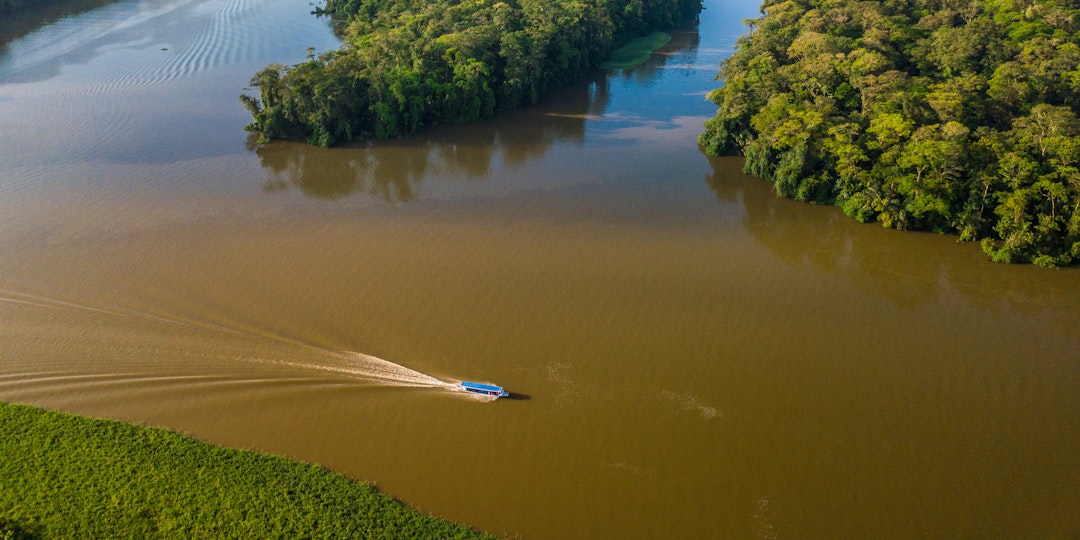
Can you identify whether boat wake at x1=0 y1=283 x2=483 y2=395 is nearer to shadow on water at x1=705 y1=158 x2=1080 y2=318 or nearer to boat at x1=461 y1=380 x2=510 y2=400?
boat at x1=461 y1=380 x2=510 y2=400

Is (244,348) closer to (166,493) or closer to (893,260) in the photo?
(166,493)

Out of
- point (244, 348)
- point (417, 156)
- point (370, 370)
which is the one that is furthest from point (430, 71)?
→ point (370, 370)

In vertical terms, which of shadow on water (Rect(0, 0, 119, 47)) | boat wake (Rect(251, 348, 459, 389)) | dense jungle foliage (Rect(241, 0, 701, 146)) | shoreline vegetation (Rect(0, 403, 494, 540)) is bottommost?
A: shoreline vegetation (Rect(0, 403, 494, 540))

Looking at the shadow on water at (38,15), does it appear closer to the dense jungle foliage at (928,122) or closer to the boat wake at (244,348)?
the boat wake at (244,348)

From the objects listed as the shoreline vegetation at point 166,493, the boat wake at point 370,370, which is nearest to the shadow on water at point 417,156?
the boat wake at point 370,370

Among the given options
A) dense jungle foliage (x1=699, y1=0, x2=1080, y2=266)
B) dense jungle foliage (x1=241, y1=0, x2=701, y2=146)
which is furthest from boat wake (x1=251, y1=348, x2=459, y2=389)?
dense jungle foliage (x1=699, y1=0, x2=1080, y2=266)

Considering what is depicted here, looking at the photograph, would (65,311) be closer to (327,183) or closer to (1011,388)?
(327,183)
